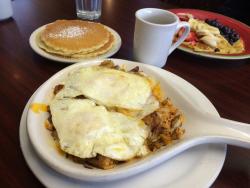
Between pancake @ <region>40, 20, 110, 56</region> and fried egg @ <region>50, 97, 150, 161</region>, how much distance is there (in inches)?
11.9

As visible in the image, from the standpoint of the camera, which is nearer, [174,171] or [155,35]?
[174,171]

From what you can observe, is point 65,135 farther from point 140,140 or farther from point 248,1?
point 248,1

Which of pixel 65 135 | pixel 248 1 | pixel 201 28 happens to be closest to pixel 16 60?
pixel 65 135

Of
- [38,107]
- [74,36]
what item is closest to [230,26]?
[74,36]

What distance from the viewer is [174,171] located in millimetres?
462

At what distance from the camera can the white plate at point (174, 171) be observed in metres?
0.43

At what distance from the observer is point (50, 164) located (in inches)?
16.2

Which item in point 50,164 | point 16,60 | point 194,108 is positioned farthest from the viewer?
point 16,60

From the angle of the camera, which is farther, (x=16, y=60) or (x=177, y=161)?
(x=16, y=60)

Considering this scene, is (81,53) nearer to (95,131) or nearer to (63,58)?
(63,58)

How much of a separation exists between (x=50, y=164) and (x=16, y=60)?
17.8 inches

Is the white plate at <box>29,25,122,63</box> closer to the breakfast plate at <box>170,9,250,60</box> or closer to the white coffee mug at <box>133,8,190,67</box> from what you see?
the white coffee mug at <box>133,8,190,67</box>

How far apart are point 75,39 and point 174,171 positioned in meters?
0.52

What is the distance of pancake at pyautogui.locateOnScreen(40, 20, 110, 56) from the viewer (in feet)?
2.52
